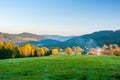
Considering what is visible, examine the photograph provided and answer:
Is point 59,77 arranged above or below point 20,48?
below

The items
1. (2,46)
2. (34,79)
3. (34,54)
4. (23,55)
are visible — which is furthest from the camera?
(34,54)

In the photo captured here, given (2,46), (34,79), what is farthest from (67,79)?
(2,46)

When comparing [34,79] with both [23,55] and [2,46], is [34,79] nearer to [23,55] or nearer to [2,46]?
[2,46]

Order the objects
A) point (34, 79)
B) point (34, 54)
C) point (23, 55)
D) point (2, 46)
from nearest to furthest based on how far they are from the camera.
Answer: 1. point (34, 79)
2. point (2, 46)
3. point (23, 55)
4. point (34, 54)

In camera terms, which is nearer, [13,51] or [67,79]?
[67,79]

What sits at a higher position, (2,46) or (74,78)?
(2,46)

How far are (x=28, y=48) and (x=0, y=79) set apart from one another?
12545 centimetres

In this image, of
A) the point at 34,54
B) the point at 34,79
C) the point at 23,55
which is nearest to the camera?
the point at 34,79

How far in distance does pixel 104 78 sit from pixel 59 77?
4.73 metres

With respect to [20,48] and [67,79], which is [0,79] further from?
[20,48]

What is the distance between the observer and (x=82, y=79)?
89.0ft

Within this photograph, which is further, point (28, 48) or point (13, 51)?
point (28, 48)

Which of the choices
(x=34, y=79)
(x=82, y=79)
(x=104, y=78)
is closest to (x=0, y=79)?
(x=34, y=79)

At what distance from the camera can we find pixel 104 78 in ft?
89.4
